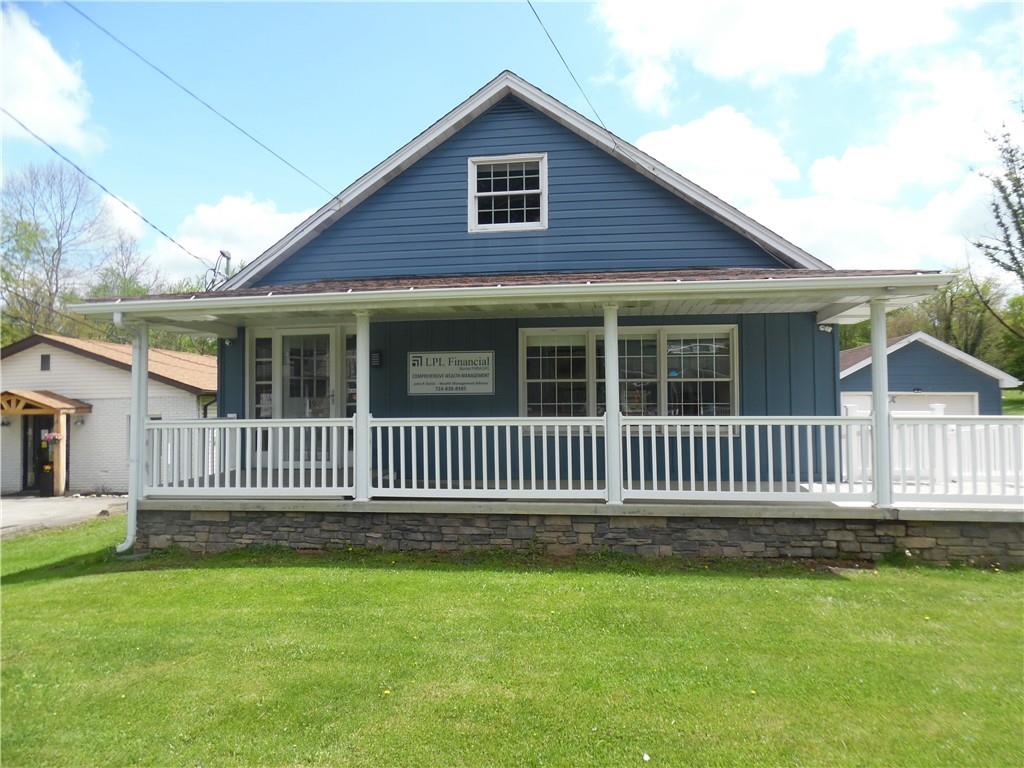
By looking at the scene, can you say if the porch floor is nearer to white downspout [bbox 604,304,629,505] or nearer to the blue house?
the blue house

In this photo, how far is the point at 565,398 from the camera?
8.38 m

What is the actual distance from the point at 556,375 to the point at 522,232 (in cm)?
228

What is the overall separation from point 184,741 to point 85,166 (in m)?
9.90

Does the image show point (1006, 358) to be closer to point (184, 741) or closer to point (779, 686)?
point (779, 686)

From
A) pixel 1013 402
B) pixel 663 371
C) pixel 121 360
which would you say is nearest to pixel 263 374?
pixel 663 371

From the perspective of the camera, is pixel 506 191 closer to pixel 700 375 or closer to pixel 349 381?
pixel 349 381

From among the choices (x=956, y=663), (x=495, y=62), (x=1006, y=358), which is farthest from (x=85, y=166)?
(x=1006, y=358)

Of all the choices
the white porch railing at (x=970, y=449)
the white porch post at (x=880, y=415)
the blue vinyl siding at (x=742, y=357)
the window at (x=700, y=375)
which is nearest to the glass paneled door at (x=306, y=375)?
the blue vinyl siding at (x=742, y=357)

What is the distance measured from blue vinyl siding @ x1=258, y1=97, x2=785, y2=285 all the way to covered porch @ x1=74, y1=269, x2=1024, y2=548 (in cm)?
98

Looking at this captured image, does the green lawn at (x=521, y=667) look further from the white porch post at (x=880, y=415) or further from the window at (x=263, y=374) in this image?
the window at (x=263, y=374)

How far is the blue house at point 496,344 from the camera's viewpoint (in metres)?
6.71

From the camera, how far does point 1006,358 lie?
106 ft

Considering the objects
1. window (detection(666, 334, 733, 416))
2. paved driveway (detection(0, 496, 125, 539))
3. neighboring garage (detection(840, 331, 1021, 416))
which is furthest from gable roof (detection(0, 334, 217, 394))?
neighboring garage (detection(840, 331, 1021, 416))

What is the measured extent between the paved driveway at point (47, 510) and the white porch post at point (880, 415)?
13.9m
